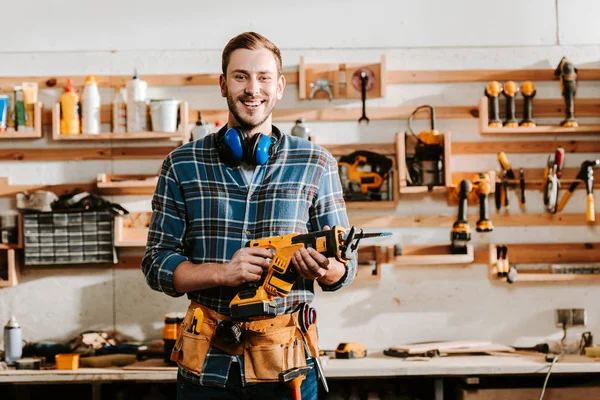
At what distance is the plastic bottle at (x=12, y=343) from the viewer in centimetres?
353

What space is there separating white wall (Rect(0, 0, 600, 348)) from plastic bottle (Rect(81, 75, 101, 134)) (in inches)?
4.9

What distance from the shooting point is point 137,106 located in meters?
3.74

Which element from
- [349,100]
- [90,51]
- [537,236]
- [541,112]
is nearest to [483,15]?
[541,112]

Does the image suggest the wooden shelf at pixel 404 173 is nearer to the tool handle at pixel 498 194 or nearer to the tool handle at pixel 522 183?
the tool handle at pixel 498 194

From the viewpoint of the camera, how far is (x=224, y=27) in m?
3.89

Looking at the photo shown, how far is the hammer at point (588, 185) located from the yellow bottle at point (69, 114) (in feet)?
8.33

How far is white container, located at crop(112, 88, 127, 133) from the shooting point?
12.4 ft

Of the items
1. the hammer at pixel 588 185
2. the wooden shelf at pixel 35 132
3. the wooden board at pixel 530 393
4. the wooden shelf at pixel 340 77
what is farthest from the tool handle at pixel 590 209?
the wooden shelf at pixel 35 132

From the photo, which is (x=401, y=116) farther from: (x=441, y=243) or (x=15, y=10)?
(x=15, y=10)

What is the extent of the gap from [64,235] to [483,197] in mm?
2126

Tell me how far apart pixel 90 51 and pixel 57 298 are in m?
1.31

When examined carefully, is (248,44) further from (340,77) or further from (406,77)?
(406,77)

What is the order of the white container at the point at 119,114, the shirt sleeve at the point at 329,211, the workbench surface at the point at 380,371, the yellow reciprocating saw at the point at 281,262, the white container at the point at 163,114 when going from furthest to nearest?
the white container at the point at 119,114 → the white container at the point at 163,114 → the workbench surface at the point at 380,371 → the shirt sleeve at the point at 329,211 → the yellow reciprocating saw at the point at 281,262

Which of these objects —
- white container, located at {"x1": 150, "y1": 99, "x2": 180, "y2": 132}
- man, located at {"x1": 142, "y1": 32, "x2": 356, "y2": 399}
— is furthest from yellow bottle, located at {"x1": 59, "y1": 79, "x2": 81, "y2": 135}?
man, located at {"x1": 142, "y1": 32, "x2": 356, "y2": 399}
